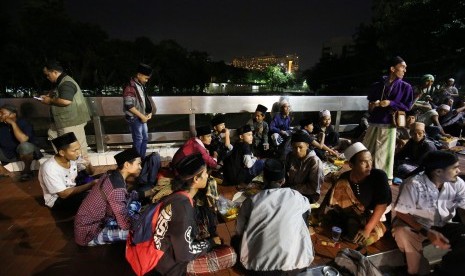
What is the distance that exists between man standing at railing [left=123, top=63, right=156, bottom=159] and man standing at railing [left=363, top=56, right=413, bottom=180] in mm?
3797

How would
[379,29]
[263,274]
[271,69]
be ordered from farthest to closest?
[271,69], [379,29], [263,274]

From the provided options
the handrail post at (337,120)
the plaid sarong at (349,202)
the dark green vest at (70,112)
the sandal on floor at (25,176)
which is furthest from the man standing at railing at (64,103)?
the handrail post at (337,120)

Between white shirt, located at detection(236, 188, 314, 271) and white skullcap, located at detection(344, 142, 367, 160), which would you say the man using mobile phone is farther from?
white skullcap, located at detection(344, 142, 367, 160)

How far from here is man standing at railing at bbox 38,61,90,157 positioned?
407 cm

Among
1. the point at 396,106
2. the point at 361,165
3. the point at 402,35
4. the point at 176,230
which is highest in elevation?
the point at 402,35

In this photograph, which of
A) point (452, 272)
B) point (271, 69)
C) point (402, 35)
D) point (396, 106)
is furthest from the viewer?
point (271, 69)

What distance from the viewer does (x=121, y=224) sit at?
2.73 metres

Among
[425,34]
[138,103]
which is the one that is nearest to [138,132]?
[138,103]

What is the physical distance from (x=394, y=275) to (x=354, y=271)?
29.7 inches

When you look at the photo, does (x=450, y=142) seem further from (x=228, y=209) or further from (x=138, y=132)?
(x=138, y=132)

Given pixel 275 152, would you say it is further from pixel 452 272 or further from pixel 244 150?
pixel 452 272

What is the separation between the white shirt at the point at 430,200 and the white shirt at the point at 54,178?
4025mm

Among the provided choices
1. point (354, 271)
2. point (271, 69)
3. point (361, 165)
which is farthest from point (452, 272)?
point (271, 69)

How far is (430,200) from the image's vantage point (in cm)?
263
